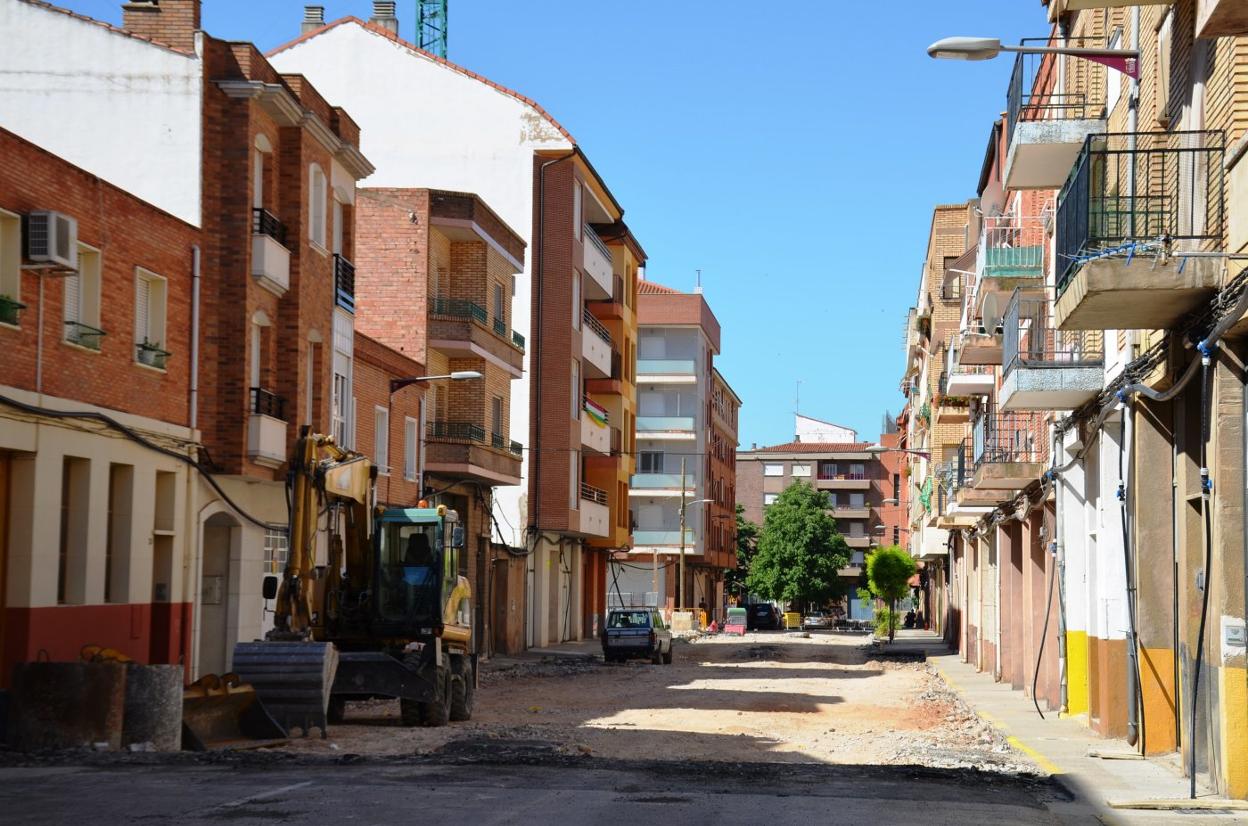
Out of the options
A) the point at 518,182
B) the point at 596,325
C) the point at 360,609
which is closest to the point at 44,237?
the point at 360,609

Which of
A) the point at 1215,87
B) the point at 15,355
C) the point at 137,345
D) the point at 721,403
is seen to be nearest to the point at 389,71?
the point at 137,345

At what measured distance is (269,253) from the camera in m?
27.5

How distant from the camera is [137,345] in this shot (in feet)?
79.5

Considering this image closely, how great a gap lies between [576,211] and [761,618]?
134ft

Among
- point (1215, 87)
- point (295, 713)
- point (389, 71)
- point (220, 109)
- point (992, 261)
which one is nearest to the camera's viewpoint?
point (1215, 87)

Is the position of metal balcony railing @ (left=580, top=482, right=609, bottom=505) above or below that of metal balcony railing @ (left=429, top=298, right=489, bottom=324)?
below

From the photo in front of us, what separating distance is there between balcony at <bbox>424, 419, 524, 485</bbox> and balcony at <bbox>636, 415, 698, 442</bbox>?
41.3 meters

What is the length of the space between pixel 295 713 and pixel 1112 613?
9967 millimetres

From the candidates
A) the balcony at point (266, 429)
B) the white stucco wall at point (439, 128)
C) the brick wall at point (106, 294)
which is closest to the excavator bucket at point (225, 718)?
the brick wall at point (106, 294)

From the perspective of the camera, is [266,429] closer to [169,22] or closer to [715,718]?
[169,22]

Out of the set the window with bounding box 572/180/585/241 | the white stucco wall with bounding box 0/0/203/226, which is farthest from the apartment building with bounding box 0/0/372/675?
the window with bounding box 572/180/585/241

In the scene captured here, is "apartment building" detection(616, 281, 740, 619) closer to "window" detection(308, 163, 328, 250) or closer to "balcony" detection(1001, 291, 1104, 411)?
"window" detection(308, 163, 328, 250)

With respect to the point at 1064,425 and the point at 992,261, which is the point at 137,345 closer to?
the point at 1064,425

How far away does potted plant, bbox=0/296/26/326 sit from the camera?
2000cm
